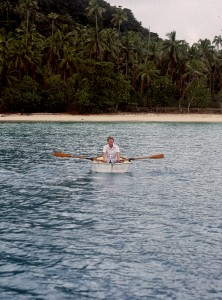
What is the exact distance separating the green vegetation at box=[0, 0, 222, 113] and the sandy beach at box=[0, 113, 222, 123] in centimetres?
284

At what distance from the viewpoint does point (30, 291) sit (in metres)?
9.49

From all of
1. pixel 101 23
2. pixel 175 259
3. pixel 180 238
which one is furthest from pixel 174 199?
pixel 101 23

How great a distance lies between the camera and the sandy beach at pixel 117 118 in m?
81.3

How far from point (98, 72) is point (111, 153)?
2695 inches

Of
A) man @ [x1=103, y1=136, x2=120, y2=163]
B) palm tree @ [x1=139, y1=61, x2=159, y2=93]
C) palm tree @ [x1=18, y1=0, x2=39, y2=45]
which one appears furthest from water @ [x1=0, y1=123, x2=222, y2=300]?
palm tree @ [x1=18, y1=0, x2=39, y2=45]

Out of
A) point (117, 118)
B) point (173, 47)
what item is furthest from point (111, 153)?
point (173, 47)

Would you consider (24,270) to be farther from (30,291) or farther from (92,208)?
(92,208)

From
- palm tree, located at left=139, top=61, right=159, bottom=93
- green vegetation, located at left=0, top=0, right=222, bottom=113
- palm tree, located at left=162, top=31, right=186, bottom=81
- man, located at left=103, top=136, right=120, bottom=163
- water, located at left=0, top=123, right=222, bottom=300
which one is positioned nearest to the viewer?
water, located at left=0, top=123, right=222, bottom=300

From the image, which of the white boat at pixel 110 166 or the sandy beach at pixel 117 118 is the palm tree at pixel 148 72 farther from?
the white boat at pixel 110 166

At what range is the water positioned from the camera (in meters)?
9.80

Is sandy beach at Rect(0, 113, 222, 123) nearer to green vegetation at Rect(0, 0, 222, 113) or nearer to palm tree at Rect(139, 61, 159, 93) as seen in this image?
green vegetation at Rect(0, 0, 222, 113)

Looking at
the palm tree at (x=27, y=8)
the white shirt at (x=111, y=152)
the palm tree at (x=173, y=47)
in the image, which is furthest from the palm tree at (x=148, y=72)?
the white shirt at (x=111, y=152)

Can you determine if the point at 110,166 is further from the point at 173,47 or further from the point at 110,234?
the point at 173,47

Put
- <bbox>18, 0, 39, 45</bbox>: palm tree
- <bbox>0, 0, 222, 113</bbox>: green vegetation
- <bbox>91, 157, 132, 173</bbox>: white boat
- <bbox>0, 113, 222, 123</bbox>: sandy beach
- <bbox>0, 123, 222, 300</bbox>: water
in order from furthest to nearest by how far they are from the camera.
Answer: <bbox>18, 0, 39, 45</bbox>: palm tree → <bbox>0, 0, 222, 113</bbox>: green vegetation → <bbox>0, 113, 222, 123</bbox>: sandy beach → <bbox>91, 157, 132, 173</bbox>: white boat → <bbox>0, 123, 222, 300</bbox>: water
